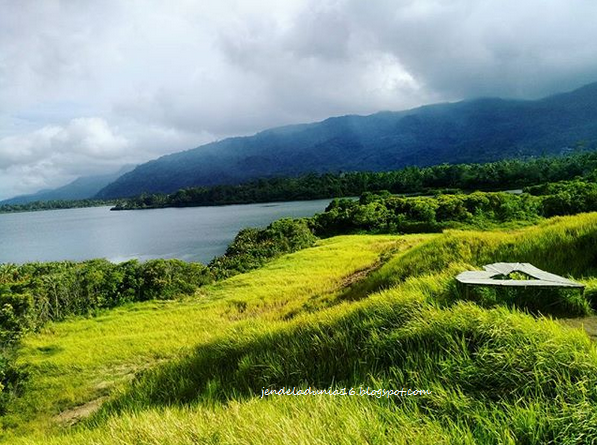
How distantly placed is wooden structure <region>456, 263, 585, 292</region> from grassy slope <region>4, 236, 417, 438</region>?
17.2ft

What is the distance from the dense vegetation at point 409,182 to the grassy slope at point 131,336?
284 ft

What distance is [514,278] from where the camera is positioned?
5.64 m

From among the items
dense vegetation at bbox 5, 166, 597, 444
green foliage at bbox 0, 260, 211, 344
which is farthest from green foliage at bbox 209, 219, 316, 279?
dense vegetation at bbox 5, 166, 597, 444

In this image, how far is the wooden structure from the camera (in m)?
4.84

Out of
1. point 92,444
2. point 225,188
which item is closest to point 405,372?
point 92,444

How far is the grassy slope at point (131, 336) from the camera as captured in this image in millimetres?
10758

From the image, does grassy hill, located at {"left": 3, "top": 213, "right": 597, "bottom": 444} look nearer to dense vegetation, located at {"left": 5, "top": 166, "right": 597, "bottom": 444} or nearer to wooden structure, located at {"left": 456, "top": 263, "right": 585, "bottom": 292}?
dense vegetation, located at {"left": 5, "top": 166, "right": 597, "bottom": 444}

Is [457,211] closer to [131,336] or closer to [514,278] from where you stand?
[131,336]

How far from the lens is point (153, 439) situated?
326 centimetres

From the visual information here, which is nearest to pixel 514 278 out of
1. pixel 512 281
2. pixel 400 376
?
pixel 512 281

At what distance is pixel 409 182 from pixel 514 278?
11354cm

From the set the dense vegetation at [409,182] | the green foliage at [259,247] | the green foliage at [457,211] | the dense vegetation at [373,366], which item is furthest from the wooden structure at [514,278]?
the dense vegetation at [409,182]

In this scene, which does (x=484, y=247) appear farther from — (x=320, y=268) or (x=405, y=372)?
(x=320, y=268)

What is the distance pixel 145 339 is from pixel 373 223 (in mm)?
42838
